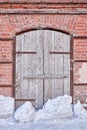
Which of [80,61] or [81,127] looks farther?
[80,61]

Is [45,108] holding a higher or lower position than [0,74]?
lower

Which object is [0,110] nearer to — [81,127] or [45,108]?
[45,108]

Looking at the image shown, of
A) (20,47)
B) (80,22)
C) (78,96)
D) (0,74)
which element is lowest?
(78,96)

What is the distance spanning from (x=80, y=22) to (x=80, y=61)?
2.89ft

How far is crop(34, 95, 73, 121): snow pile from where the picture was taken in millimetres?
6016

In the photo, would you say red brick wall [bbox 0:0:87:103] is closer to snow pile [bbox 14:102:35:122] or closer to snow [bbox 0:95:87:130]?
snow [bbox 0:95:87:130]

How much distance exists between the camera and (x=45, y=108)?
6.09 meters

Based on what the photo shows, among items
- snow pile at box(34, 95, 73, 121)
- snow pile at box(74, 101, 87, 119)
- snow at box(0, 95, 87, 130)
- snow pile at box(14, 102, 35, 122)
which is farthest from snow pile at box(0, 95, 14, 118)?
snow pile at box(74, 101, 87, 119)

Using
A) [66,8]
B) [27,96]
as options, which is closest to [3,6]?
[66,8]

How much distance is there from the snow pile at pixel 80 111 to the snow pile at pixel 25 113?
3.15 feet

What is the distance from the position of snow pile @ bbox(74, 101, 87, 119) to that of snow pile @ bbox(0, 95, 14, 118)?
55.9 inches

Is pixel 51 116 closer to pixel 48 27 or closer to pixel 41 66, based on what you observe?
pixel 41 66

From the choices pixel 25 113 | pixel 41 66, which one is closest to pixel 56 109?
pixel 25 113

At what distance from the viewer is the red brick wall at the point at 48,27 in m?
6.22
